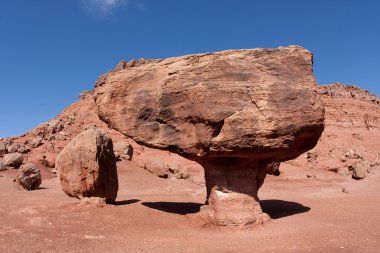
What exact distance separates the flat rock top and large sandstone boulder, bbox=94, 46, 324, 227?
0.09 ft

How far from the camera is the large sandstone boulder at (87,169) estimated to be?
38.5 ft

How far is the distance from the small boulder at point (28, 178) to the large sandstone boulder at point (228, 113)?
9.85 m

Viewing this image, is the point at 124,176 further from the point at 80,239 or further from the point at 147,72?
the point at 80,239

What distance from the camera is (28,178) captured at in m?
18.8

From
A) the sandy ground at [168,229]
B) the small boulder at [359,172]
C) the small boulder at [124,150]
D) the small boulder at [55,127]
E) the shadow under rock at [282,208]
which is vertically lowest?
the sandy ground at [168,229]

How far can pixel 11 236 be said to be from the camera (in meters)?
7.80

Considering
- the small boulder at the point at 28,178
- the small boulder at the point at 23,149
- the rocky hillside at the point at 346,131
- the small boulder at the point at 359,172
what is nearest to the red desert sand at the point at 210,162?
the small boulder at the point at 28,178

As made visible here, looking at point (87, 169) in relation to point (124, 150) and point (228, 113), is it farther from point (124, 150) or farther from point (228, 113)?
point (124, 150)

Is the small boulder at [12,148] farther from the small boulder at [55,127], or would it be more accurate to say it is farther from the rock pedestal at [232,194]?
the rock pedestal at [232,194]

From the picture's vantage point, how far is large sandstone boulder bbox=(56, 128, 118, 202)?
11.7 m

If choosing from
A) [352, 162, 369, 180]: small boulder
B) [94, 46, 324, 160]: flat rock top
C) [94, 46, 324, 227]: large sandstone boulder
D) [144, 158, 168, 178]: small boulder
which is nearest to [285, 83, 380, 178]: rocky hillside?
[352, 162, 369, 180]: small boulder

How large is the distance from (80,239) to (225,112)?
485 centimetres

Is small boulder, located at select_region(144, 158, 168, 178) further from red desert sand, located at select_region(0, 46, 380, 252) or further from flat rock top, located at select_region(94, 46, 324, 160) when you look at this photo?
flat rock top, located at select_region(94, 46, 324, 160)

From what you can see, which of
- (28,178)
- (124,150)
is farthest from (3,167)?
(124,150)
